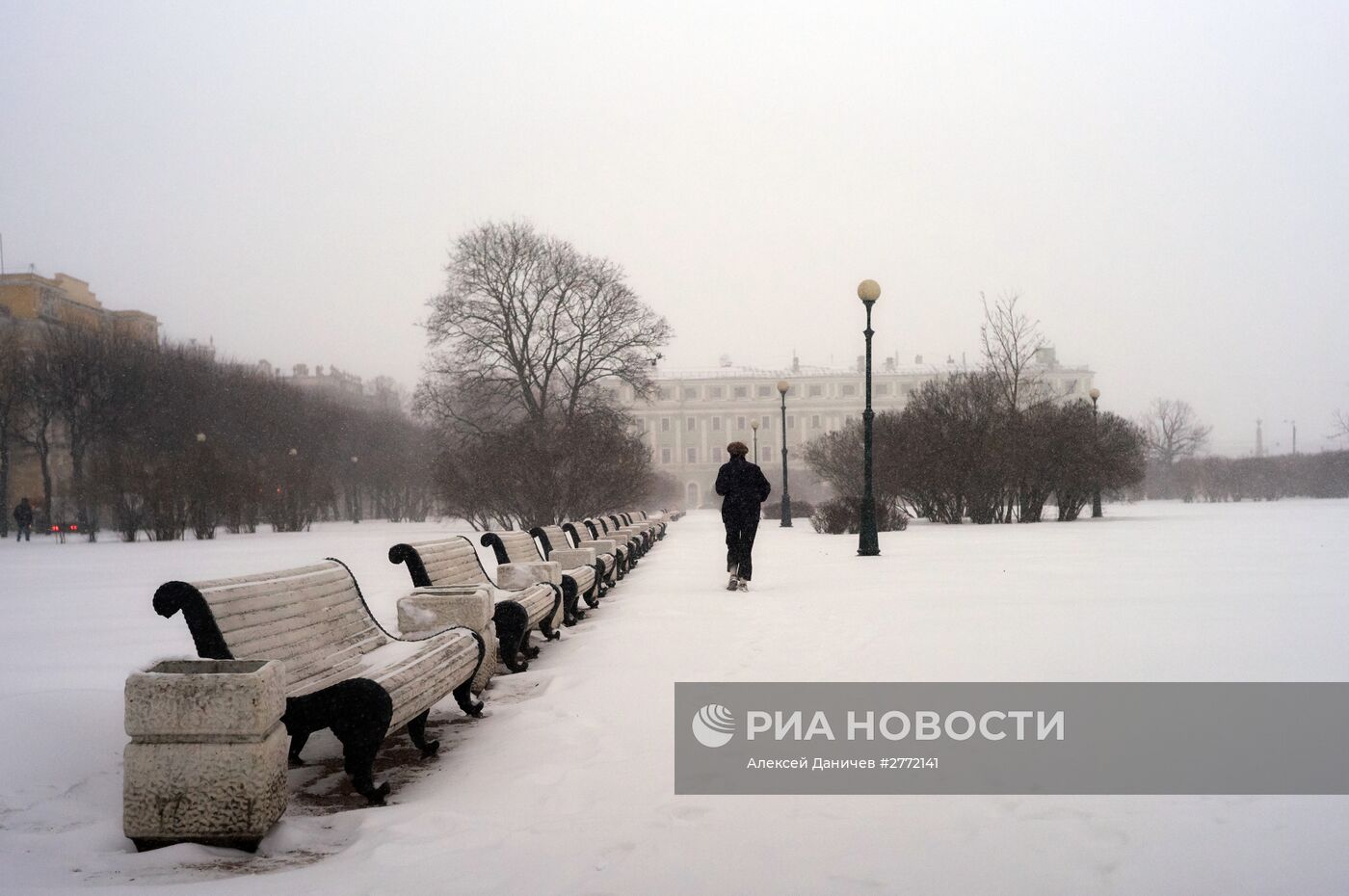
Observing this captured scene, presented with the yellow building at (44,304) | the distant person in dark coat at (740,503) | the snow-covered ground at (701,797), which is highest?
the yellow building at (44,304)

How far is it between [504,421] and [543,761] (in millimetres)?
31192

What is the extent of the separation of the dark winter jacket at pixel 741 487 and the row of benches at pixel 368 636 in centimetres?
288

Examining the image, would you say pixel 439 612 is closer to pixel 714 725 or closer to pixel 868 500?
pixel 714 725

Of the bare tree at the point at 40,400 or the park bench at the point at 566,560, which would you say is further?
the bare tree at the point at 40,400

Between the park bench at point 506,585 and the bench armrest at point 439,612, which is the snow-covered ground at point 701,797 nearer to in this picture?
the park bench at point 506,585

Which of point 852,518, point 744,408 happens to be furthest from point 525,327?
point 744,408

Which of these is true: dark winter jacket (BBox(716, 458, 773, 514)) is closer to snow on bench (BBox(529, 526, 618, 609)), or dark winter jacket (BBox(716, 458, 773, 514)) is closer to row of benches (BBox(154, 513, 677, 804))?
snow on bench (BBox(529, 526, 618, 609))

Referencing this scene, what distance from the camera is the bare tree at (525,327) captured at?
36.0 meters

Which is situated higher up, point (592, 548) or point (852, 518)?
point (592, 548)

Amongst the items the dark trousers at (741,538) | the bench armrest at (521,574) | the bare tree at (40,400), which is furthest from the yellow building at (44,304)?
the bench armrest at (521,574)

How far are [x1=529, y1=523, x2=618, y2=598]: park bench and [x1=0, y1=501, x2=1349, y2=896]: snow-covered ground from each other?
45 centimetres

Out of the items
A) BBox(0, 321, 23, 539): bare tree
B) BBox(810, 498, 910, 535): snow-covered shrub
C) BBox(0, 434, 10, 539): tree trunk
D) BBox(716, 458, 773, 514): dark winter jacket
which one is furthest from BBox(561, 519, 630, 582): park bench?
BBox(0, 434, 10, 539): tree trunk

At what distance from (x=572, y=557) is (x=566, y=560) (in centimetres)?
8

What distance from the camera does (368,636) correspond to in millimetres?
5434
